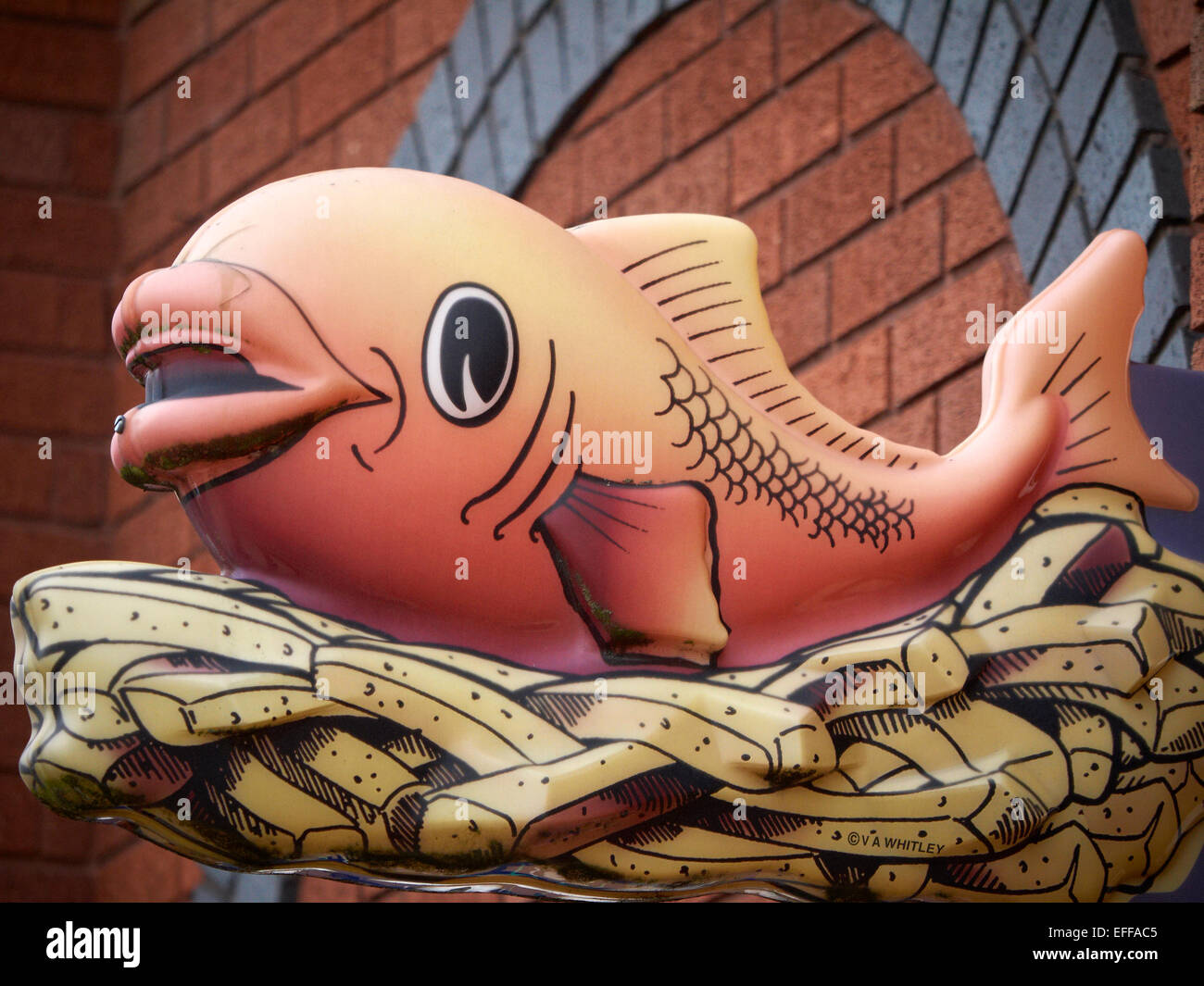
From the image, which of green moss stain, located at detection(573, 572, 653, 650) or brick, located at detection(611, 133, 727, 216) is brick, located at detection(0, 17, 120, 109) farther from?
green moss stain, located at detection(573, 572, 653, 650)

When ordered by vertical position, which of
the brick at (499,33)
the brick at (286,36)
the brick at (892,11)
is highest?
the brick at (286,36)

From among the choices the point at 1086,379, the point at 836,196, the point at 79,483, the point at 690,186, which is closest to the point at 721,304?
the point at 1086,379

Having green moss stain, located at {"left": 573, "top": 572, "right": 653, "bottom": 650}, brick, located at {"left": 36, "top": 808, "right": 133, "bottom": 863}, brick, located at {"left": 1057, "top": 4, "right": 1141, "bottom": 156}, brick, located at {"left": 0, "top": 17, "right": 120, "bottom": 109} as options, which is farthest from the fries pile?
brick, located at {"left": 0, "top": 17, "right": 120, "bottom": 109}

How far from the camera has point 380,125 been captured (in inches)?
152

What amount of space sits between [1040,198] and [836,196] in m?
0.49

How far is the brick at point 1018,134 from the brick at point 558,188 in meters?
1.04

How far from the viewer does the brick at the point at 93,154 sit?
4387 mm

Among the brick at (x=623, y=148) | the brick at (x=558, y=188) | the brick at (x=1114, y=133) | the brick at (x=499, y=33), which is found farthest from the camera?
the brick at (x=499, y=33)

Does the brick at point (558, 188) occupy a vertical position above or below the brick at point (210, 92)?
below

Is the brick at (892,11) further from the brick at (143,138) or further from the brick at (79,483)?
the brick at (79,483)

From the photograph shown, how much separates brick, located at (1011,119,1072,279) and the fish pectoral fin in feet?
4.29

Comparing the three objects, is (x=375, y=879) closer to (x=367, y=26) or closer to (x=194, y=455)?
(x=194, y=455)

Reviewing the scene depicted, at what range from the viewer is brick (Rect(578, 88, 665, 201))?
3.34 m

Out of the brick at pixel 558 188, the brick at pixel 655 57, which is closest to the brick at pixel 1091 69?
the brick at pixel 655 57
